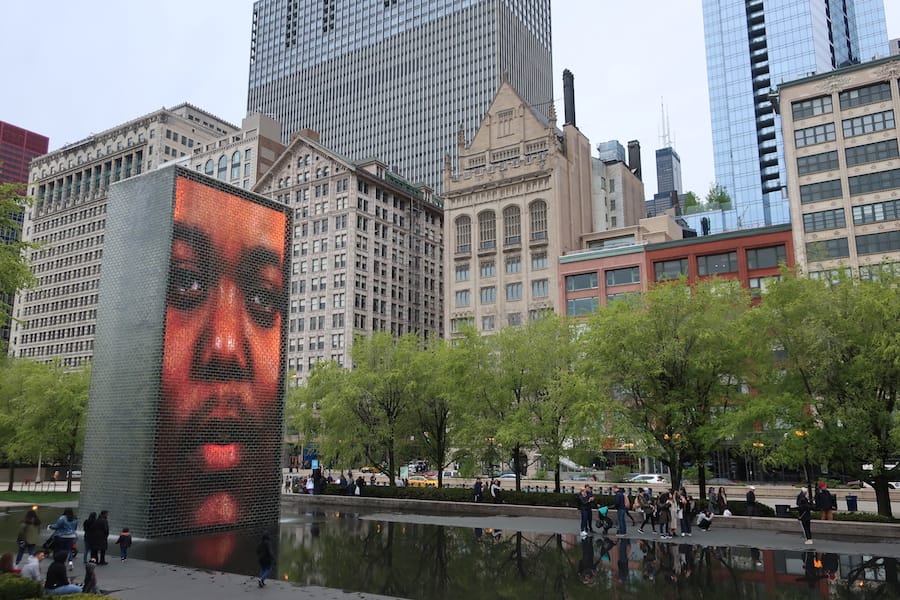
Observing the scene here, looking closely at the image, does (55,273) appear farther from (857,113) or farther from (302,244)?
(857,113)

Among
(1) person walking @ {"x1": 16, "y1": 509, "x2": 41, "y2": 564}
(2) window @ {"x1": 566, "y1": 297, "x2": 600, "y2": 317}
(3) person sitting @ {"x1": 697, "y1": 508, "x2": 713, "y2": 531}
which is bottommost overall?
(3) person sitting @ {"x1": 697, "y1": 508, "x2": 713, "y2": 531}

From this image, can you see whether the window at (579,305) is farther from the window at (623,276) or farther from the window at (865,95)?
the window at (865,95)

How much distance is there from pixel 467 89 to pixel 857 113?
121179 mm

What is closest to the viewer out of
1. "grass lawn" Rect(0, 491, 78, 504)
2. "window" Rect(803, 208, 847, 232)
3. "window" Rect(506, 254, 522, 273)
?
"grass lawn" Rect(0, 491, 78, 504)

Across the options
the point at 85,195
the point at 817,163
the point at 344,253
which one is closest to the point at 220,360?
the point at 817,163

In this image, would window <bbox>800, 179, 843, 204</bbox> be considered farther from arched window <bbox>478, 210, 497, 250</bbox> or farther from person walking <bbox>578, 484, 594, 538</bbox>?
person walking <bbox>578, 484, 594, 538</bbox>

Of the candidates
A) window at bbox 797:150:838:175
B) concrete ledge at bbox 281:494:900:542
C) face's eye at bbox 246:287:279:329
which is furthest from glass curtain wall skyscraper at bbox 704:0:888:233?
face's eye at bbox 246:287:279:329

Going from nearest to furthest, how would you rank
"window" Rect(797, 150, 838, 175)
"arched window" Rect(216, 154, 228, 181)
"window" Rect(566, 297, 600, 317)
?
"window" Rect(797, 150, 838, 175), "window" Rect(566, 297, 600, 317), "arched window" Rect(216, 154, 228, 181)

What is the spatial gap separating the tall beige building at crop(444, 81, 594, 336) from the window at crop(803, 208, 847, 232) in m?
26.4

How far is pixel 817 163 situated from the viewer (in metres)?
70.2

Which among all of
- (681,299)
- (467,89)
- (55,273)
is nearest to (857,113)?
Answer: (681,299)

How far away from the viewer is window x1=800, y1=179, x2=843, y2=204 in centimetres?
6888

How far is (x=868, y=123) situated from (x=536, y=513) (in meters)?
56.2

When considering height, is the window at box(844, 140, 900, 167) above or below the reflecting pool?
above
